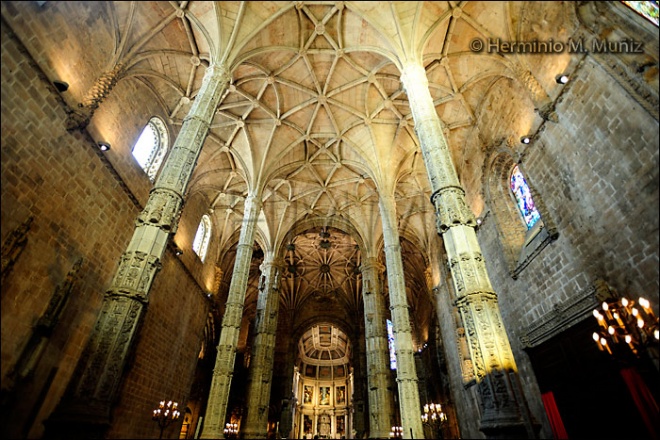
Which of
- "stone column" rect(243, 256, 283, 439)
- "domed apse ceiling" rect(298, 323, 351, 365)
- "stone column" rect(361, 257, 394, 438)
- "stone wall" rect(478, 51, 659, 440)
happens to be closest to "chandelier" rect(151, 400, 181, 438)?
"stone column" rect(243, 256, 283, 439)

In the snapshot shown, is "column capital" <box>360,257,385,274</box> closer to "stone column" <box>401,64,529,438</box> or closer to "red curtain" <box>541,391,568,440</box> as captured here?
"red curtain" <box>541,391,568,440</box>

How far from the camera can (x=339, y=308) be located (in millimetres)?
33219

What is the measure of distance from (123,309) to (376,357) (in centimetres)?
1232

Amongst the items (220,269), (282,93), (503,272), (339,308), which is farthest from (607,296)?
(339,308)

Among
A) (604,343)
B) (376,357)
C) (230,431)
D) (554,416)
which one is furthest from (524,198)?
(230,431)

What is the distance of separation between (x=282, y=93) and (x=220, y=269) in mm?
12524

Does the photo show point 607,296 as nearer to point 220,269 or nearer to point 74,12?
point 74,12

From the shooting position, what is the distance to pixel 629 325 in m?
7.44

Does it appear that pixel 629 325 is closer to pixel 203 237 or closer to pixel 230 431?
pixel 203 237

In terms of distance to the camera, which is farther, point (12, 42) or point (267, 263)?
point (267, 263)

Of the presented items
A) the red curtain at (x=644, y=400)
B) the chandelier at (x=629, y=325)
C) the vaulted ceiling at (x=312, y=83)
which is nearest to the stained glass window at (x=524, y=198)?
the vaulted ceiling at (x=312, y=83)

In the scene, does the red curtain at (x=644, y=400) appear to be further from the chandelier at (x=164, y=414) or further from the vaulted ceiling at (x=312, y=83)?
the chandelier at (x=164, y=414)

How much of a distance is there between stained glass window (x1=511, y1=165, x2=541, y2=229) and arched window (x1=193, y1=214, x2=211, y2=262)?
1681cm

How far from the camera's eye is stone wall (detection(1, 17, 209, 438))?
27.2 ft
